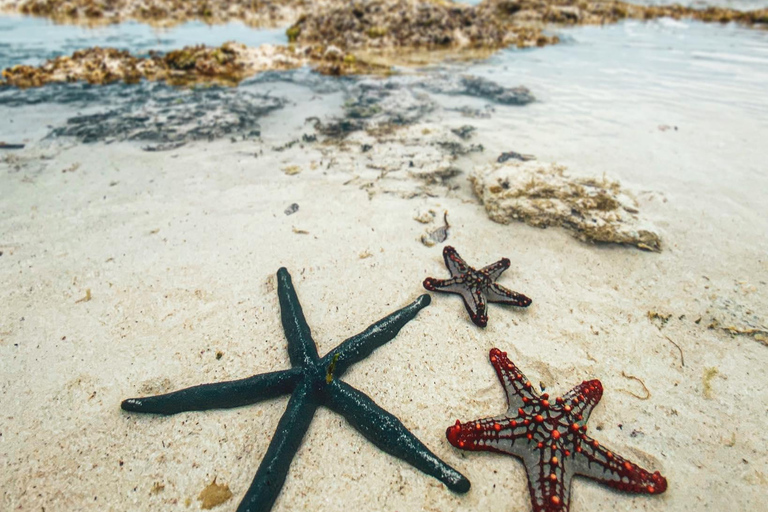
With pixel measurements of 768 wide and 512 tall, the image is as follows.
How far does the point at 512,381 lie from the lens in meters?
2.53

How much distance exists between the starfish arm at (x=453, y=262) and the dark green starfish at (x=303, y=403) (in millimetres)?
975

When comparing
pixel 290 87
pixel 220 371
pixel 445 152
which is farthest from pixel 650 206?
pixel 290 87

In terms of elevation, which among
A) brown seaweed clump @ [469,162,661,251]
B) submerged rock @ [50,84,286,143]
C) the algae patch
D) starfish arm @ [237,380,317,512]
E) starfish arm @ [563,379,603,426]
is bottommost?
the algae patch

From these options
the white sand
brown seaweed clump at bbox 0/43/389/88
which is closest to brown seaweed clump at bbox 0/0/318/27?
brown seaweed clump at bbox 0/43/389/88

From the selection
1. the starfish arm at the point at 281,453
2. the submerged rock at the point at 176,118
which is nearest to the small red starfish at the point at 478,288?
the starfish arm at the point at 281,453

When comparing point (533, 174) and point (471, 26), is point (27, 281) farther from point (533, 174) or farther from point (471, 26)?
point (471, 26)

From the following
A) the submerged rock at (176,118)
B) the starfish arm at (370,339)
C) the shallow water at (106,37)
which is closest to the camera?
the starfish arm at (370,339)

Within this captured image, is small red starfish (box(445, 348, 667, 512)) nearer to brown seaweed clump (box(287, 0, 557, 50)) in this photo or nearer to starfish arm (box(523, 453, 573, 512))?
starfish arm (box(523, 453, 573, 512))

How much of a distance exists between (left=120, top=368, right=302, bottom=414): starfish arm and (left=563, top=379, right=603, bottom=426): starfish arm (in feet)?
5.98

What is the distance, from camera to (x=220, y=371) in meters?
2.79

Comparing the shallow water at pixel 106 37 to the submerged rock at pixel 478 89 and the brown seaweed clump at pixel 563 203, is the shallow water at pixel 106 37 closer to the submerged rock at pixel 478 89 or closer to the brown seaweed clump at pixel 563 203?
the submerged rock at pixel 478 89

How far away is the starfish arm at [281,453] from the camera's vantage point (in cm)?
192

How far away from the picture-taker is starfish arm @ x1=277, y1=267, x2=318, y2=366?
2.60 metres

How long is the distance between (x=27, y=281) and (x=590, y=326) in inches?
211
